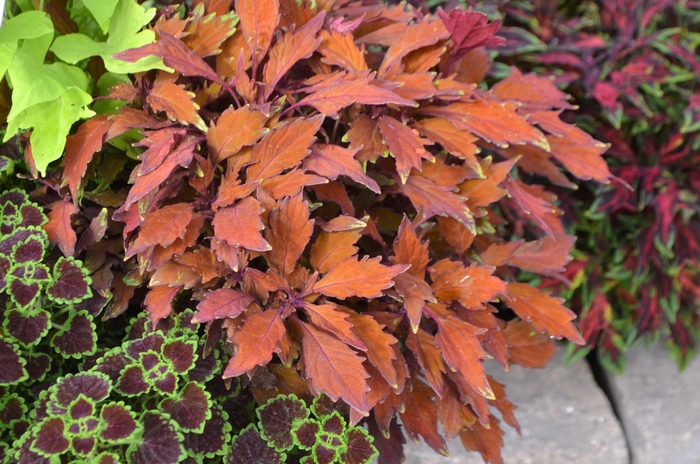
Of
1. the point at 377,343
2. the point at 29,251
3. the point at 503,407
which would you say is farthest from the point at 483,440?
the point at 29,251

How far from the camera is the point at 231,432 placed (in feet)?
3.17

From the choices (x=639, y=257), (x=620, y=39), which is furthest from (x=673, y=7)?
(x=639, y=257)

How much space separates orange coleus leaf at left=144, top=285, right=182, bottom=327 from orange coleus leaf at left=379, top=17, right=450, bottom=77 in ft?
1.45

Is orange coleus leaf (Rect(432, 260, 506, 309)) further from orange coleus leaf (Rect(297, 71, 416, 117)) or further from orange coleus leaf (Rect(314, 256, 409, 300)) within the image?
orange coleus leaf (Rect(297, 71, 416, 117))

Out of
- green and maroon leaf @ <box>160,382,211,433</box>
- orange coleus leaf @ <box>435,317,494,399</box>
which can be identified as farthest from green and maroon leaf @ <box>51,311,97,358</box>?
orange coleus leaf @ <box>435,317,494,399</box>

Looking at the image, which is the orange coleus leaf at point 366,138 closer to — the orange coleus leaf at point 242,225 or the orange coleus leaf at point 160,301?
the orange coleus leaf at point 242,225

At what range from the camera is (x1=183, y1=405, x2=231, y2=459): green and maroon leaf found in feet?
2.86

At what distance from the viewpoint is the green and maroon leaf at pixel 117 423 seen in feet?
2.57

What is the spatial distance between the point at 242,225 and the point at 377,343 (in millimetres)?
230

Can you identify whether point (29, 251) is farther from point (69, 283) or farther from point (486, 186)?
point (486, 186)

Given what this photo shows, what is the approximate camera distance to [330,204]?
1.01m

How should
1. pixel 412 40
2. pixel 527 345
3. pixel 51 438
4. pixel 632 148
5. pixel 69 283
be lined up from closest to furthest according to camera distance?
pixel 51 438, pixel 69 283, pixel 412 40, pixel 527 345, pixel 632 148

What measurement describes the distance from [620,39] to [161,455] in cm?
144

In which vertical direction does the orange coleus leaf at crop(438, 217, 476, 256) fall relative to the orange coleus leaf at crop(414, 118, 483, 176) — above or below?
below
